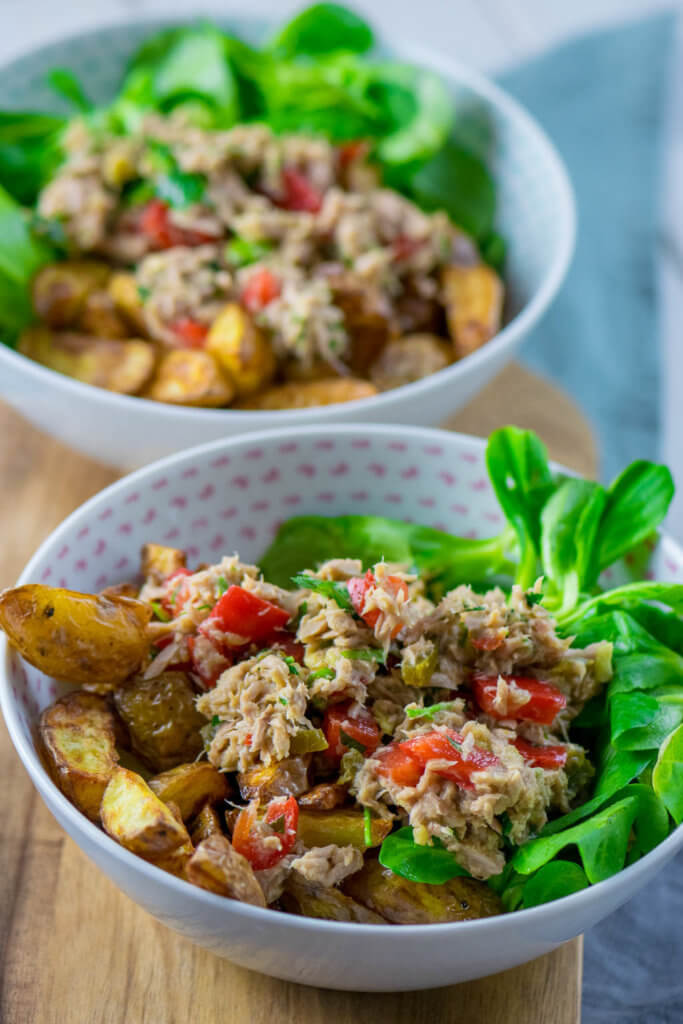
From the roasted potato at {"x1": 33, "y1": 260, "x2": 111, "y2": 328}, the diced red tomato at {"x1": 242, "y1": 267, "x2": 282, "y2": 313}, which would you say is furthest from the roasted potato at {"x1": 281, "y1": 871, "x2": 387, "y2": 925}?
the roasted potato at {"x1": 33, "y1": 260, "x2": 111, "y2": 328}

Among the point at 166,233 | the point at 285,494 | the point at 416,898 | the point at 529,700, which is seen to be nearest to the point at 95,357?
the point at 166,233

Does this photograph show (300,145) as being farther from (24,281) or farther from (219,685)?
(219,685)

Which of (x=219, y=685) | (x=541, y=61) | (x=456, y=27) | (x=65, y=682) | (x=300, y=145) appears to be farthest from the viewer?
(x=456, y=27)

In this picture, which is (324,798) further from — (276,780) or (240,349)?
(240,349)

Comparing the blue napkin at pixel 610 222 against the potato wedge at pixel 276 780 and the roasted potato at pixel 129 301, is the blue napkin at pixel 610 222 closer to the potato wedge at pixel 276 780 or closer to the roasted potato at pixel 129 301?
the roasted potato at pixel 129 301

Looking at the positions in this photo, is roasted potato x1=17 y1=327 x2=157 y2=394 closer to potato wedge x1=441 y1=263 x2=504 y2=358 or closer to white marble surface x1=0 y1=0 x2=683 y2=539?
potato wedge x1=441 y1=263 x2=504 y2=358

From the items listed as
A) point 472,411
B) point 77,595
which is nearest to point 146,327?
point 472,411
